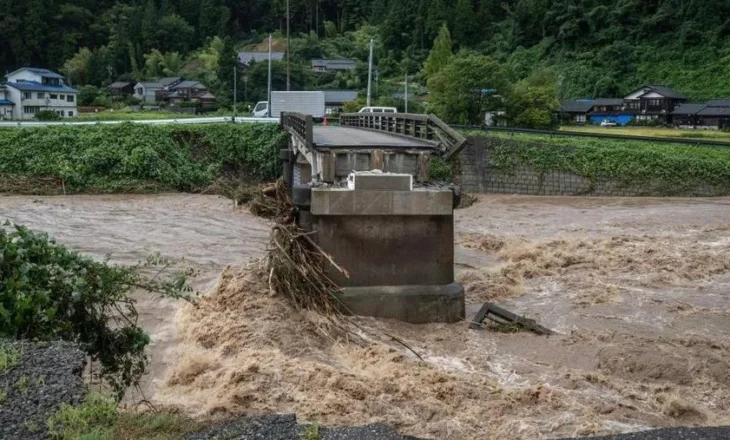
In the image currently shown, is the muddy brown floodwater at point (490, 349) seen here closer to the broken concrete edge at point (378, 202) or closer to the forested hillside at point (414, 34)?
the broken concrete edge at point (378, 202)

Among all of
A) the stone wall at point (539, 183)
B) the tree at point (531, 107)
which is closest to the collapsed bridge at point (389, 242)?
the stone wall at point (539, 183)

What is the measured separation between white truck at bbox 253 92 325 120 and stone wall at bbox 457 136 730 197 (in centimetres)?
1276

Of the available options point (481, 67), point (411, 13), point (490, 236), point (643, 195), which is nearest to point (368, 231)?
point (490, 236)

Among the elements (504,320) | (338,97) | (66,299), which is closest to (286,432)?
(66,299)

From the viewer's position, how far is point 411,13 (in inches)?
3848

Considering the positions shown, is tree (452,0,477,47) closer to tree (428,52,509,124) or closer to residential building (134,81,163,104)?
residential building (134,81,163,104)

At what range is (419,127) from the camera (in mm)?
A: 22375

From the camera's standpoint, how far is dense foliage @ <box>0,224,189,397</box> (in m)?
6.91

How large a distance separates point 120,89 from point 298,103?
43127mm

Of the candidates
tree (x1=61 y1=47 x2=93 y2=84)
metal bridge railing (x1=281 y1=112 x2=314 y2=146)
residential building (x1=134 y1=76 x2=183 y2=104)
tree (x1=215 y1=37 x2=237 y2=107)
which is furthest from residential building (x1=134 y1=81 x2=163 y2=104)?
metal bridge railing (x1=281 y1=112 x2=314 y2=146)

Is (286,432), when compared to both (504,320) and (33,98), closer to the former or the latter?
(504,320)

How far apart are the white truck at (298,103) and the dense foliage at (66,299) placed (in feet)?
133

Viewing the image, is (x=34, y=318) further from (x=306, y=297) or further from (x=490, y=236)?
(x=490, y=236)

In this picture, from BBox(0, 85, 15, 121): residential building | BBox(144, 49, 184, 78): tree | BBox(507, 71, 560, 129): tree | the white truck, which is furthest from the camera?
BBox(144, 49, 184, 78): tree
